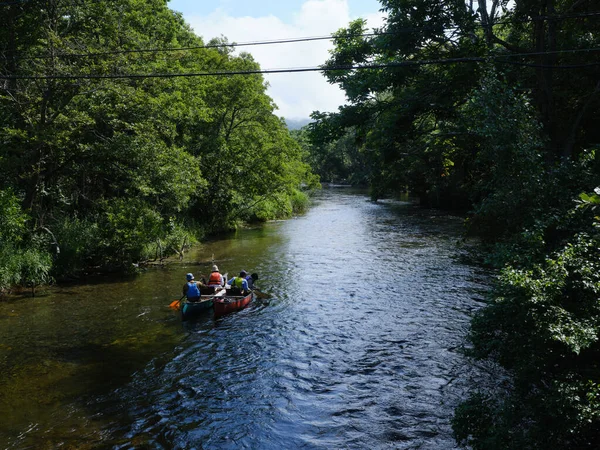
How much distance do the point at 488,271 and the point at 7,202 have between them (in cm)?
1874

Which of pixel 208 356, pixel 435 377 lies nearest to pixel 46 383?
pixel 208 356

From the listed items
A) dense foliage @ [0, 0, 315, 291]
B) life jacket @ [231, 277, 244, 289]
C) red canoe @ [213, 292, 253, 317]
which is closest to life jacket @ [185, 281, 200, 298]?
red canoe @ [213, 292, 253, 317]

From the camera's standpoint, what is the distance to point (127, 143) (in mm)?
17859

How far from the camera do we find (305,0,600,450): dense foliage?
536 cm

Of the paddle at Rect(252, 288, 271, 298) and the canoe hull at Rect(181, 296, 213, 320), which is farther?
the paddle at Rect(252, 288, 271, 298)

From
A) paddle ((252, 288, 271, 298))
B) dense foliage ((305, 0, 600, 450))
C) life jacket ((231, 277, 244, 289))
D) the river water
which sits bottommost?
the river water

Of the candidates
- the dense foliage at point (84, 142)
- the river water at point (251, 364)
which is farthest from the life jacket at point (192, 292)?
the dense foliage at point (84, 142)

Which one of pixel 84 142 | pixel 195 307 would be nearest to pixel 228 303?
pixel 195 307

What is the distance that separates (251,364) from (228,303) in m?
3.86

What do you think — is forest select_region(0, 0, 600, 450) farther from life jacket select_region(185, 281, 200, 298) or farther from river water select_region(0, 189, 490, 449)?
life jacket select_region(185, 281, 200, 298)

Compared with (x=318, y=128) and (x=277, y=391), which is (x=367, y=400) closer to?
Answer: (x=277, y=391)

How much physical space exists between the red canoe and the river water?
0.27m

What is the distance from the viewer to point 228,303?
14.5m

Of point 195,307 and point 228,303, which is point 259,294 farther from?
point 195,307
